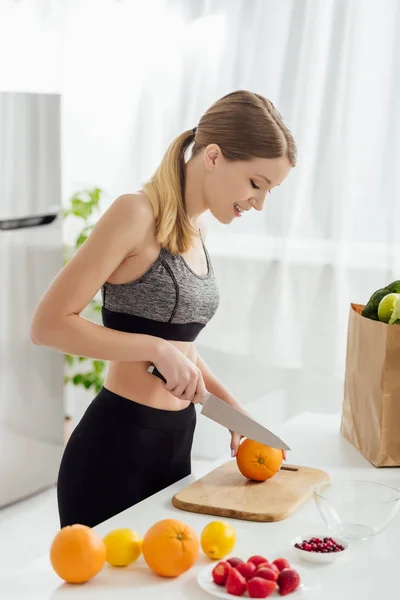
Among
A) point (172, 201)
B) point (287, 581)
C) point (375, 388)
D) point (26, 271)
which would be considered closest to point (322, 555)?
point (287, 581)

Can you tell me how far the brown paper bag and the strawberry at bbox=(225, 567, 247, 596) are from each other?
2.24 feet

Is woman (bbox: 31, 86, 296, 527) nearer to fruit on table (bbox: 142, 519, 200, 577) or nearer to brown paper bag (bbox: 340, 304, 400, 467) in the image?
brown paper bag (bbox: 340, 304, 400, 467)

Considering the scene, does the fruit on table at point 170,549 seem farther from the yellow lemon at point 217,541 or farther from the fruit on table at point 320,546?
the fruit on table at point 320,546

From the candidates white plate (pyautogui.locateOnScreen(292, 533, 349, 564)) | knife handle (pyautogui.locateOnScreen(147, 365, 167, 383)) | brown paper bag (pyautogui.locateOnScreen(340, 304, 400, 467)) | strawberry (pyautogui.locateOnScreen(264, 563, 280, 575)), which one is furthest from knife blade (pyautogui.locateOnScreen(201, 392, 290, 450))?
strawberry (pyautogui.locateOnScreen(264, 563, 280, 575))

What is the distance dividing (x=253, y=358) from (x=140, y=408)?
2052 mm

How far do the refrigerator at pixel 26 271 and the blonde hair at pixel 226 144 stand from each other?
1.65 metres

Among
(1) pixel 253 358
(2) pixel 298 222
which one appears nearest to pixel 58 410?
(1) pixel 253 358

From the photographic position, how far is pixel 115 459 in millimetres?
1712

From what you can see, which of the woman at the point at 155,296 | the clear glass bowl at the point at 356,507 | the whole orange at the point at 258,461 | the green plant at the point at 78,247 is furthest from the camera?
the green plant at the point at 78,247

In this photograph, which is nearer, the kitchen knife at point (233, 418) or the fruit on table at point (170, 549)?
the fruit on table at point (170, 549)

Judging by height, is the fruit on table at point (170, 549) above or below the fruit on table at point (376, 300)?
below

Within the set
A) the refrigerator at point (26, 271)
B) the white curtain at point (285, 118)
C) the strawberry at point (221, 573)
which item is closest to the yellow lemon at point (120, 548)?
the strawberry at point (221, 573)

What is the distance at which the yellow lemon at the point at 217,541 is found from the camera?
3.95 feet

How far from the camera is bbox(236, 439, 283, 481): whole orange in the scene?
1538 mm
